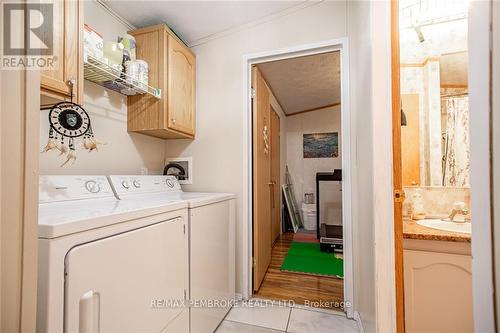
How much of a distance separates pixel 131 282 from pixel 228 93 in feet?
5.53

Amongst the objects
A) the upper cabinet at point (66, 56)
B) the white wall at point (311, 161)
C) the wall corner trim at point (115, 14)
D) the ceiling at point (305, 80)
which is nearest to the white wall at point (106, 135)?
the wall corner trim at point (115, 14)

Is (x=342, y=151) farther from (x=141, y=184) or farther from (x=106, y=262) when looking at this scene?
(x=106, y=262)

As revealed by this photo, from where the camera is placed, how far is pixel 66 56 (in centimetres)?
115

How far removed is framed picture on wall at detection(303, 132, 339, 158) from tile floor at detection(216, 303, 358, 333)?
3205mm

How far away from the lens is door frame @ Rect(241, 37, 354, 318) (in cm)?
181

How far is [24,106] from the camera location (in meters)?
0.46

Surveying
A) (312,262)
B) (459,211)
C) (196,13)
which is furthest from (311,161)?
(196,13)

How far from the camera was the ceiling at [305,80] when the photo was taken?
2.71 m

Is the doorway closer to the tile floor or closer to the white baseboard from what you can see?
the white baseboard

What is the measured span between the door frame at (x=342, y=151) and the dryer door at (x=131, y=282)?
0.83m

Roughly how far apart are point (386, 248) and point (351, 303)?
0.98 meters

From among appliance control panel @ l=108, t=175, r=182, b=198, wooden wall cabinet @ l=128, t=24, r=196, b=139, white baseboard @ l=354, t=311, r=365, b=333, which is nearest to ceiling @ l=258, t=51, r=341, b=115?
wooden wall cabinet @ l=128, t=24, r=196, b=139

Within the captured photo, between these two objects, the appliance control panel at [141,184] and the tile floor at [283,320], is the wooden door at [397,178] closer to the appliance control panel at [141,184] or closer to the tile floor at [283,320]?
the tile floor at [283,320]

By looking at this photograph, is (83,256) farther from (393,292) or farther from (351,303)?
(351,303)
